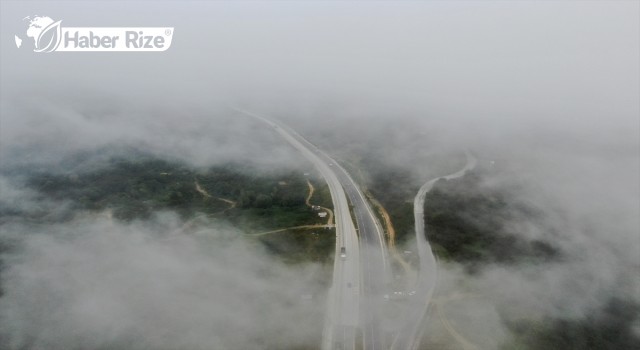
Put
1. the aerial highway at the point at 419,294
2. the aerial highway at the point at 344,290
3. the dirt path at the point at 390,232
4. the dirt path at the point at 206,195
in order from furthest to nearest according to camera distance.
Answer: the dirt path at the point at 206,195
the dirt path at the point at 390,232
the aerial highway at the point at 344,290
the aerial highway at the point at 419,294

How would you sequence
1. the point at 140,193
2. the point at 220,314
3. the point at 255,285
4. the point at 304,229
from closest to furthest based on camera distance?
the point at 220,314 → the point at 255,285 → the point at 304,229 → the point at 140,193

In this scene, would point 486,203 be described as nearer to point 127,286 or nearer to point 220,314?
point 220,314

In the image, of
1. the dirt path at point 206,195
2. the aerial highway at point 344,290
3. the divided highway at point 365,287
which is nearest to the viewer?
the divided highway at point 365,287

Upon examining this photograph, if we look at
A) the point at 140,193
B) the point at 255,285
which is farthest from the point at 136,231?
the point at 255,285

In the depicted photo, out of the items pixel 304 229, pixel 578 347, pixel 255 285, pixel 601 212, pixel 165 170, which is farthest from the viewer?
pixel 165 170

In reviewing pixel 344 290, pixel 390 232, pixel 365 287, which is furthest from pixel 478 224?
pixel 344 290

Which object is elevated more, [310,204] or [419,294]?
[310,204]

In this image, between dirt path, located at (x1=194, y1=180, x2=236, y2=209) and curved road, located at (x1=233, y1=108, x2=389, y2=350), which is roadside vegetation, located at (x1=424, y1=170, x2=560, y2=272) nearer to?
curved road, located at (x1=233, y1=108, x2=389, y2=350)

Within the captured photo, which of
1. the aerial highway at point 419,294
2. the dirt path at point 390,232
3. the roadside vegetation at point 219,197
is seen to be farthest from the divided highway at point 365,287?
the roadside vegetation at point 219,197

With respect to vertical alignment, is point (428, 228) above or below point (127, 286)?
above

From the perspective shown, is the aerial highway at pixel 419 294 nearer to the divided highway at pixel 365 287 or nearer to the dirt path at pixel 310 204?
the divided highway at pixel 365 287

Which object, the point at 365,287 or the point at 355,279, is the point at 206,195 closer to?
the point at 355,279
